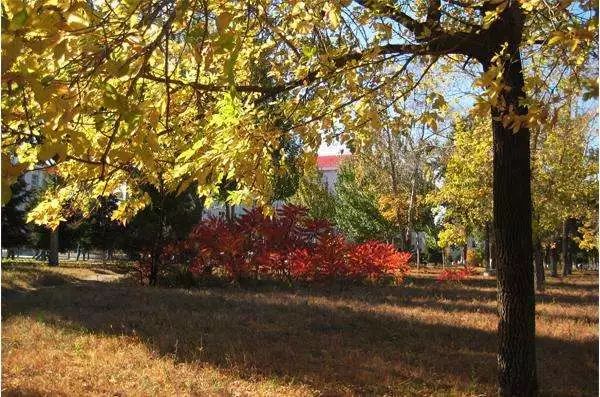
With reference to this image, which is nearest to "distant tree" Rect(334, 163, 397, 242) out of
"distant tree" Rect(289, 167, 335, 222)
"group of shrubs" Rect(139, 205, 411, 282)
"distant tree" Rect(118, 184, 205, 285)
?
"distant tree" Rect(289, 167, 335, 222)

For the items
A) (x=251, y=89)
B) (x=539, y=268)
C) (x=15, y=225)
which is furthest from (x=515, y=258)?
(x=15, y=225)

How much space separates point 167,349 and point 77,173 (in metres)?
3.95

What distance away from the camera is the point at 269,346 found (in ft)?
26.1

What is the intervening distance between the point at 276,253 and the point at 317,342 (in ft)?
33.4

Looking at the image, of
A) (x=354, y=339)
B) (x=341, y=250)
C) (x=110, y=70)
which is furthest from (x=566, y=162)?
(x=110, y=70)

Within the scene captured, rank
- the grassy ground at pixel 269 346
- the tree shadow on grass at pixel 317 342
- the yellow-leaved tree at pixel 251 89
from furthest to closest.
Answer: the tree shadow on grass at pixel 317 342
the grassy ground at pixel 269 346
the yellow-leaved tree at pixel 251 89

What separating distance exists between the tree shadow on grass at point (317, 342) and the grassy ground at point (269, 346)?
0.08 ft

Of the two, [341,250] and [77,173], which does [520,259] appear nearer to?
[77,173]

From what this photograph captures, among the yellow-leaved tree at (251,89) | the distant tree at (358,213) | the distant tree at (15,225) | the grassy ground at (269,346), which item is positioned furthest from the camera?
the distant tree at (358,213)

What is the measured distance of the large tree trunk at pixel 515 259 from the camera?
17.5 feet

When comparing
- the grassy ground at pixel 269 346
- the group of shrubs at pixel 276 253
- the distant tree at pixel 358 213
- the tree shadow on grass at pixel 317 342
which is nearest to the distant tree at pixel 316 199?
the distant tree at pixel 358 213

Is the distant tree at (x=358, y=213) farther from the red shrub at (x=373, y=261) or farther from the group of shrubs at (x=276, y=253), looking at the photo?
the group of shrubs at (x=276, y=253)

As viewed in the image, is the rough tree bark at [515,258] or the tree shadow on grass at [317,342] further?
the tree shadow on grass at [317,342]

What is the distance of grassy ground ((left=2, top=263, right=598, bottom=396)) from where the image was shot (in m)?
6.24
